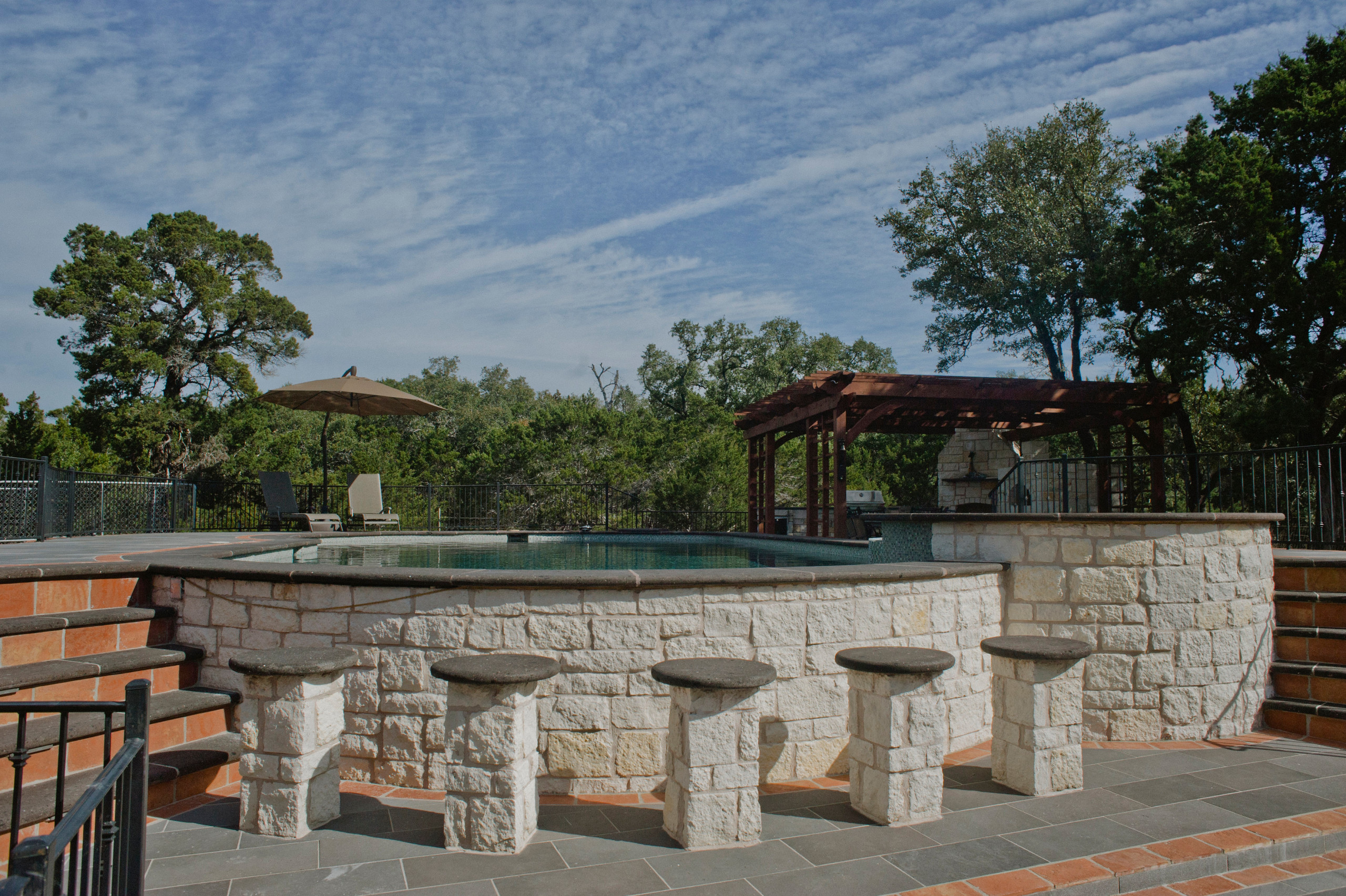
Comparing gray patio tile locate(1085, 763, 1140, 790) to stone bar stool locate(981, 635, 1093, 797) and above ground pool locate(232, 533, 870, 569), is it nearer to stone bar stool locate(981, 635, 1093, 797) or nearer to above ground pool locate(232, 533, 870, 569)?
stone bar stool locate(981, 635, 1093, 797)

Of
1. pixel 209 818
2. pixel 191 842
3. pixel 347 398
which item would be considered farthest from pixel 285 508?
pixel 191 842

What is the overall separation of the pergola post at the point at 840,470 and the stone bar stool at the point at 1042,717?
6.78 m

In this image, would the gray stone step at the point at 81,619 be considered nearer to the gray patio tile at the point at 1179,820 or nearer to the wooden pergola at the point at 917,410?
the gray patio tile at the point at 1179,820

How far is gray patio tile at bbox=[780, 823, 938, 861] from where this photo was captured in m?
2.88

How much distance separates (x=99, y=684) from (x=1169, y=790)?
5.29m

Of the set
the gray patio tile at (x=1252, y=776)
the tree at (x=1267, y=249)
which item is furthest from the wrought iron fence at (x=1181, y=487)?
the gray patio tile at (x=1252, y=776)

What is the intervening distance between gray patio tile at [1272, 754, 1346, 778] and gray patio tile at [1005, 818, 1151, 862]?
1600 mm

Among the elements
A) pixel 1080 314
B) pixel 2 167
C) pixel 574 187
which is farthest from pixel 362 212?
pixel 1080 314

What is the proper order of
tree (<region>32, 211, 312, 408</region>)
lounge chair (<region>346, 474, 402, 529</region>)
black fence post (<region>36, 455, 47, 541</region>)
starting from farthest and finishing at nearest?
1. tree (<region>32, 211, 312, 408</region>)
2. lounge chair (<region>346, 474, 402, 529</region>)
3. black fence post (<region>36, 455, 47, 541</region>)

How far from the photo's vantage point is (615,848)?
294 cm

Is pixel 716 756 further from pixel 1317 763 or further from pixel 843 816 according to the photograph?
pixel 1317 763

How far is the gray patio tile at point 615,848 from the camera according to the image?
112 inches

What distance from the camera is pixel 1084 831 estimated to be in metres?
3.12

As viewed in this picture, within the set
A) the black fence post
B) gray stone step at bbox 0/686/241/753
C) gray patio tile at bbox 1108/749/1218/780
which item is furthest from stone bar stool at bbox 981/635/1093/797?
the black fence post
